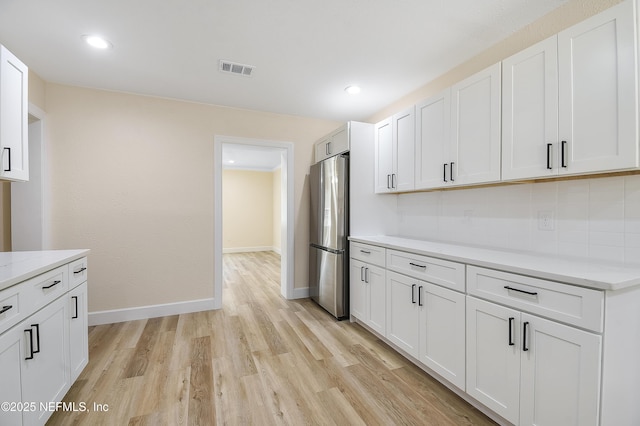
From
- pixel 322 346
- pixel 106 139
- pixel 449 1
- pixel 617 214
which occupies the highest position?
pixel 449 1

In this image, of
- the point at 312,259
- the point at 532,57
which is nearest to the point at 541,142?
Answer: the point at 532,57

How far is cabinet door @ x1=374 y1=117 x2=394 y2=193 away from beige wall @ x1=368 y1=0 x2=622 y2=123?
0.51m

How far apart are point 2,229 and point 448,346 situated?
12.8ft

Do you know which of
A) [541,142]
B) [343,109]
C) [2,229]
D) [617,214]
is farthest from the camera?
[343,109]

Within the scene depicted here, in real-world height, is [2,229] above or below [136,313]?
above

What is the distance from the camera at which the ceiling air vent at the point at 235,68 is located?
2.40 m

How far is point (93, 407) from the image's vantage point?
5.40 ft

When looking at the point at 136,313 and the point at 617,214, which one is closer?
the point at 617,214

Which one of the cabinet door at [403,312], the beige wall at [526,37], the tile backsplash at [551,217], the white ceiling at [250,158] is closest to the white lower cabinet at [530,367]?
the cabinet door at [403,312]

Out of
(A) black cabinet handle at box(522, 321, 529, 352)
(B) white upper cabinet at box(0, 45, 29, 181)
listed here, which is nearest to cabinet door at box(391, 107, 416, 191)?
(A) black cabinet handle at box(522, 321, 529, 352)

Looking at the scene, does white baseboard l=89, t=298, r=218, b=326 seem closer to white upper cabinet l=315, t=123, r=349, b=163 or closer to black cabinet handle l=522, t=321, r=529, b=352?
white upper cabinet l=315, t=123, r=349, b=163

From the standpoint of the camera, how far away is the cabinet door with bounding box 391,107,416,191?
8.19 feet

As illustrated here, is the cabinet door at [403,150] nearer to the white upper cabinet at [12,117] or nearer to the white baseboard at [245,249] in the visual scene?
the white upper cabinet at [12,117]

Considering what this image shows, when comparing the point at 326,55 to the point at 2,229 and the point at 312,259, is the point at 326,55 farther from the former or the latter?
the point at 2,229
